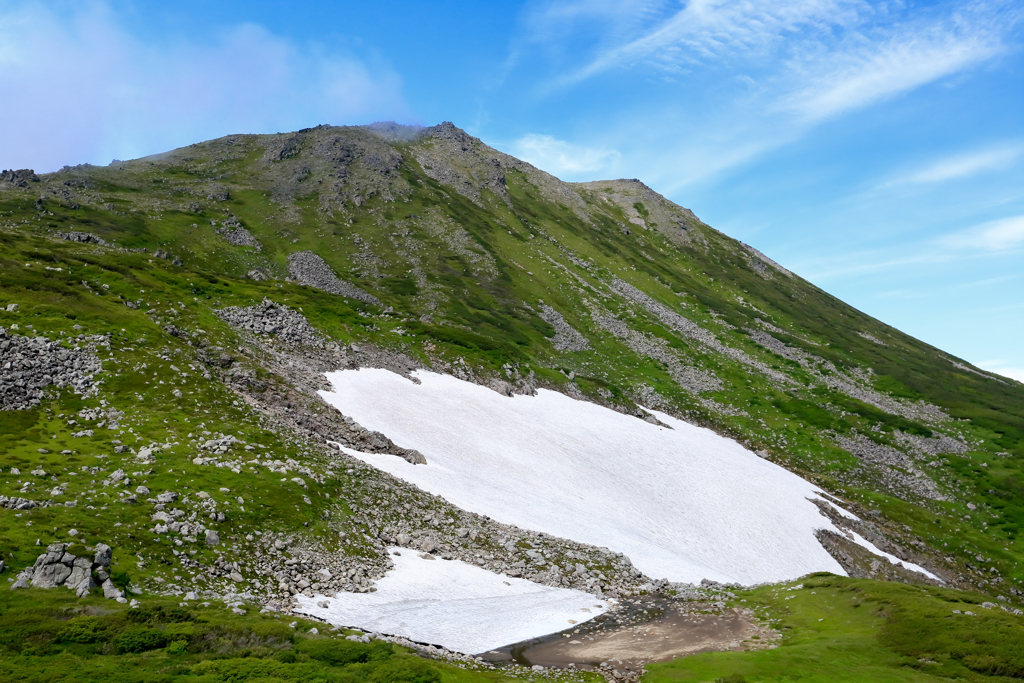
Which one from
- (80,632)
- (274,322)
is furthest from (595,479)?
(80,632)

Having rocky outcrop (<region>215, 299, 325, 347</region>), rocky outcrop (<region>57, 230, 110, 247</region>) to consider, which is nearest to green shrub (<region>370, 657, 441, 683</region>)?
rocky outcrop (<region>215, 299, 325, 347</region>)

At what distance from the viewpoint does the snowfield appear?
2041 inches

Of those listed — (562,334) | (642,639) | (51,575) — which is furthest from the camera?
(562,334)

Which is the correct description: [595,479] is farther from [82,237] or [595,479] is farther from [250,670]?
[82,237]

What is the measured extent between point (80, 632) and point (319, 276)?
8942 centimetres

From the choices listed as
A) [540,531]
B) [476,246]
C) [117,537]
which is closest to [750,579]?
[540,531]

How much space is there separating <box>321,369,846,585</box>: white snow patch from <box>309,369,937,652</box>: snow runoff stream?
0.63 feet

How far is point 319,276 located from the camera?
345 ft

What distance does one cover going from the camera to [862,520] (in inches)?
3095

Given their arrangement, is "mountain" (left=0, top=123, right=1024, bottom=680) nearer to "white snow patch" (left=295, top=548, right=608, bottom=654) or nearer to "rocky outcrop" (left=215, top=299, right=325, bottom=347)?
"rocky outcrop" (left=215, top=299, right=325, bottom=347)

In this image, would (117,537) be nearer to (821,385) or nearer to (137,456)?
(137,456)

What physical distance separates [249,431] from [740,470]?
64.4m

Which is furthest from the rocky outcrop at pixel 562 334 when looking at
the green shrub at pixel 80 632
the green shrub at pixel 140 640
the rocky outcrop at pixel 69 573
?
the green shrub at pixel 80 632

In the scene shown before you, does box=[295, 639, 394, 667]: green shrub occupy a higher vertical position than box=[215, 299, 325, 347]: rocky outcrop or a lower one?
lower
